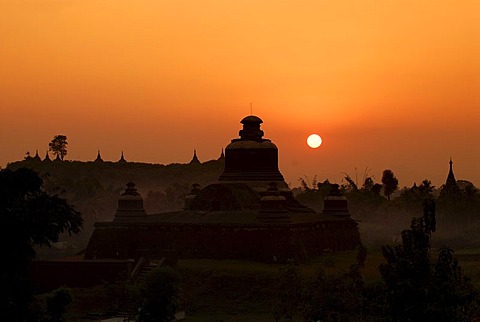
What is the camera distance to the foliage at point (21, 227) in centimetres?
3347

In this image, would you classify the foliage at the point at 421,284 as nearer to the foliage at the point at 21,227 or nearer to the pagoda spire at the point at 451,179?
the foliage at the point at 21,227

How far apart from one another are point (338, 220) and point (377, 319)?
37264 millimetres

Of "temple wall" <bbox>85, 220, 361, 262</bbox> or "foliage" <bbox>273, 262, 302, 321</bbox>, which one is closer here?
"foliage" <bbox>273, 262, 302, 321</bbox>

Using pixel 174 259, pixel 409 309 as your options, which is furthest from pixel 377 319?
pixel 174 259

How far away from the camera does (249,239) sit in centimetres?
6825

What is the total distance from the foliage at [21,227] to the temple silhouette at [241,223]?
103ft

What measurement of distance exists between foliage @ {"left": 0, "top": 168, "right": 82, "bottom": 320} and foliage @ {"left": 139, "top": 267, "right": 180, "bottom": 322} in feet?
36.6

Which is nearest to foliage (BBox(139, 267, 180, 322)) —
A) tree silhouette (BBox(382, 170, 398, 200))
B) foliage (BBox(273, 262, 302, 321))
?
foliage (BBox(273, 262, 302, 321))

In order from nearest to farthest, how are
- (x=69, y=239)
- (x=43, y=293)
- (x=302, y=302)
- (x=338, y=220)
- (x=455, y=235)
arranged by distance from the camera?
(x=302, y=302)
(x=43, y=293)
(x=338, y=220)
(x=455, y=235)
(x=69, y=239)

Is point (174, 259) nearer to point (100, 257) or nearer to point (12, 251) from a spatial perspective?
point (100, 257)

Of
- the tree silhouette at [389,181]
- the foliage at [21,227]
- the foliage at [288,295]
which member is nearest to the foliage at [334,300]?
the foliage at [288,295]

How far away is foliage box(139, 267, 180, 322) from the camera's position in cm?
4484

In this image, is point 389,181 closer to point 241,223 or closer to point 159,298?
point 241,223

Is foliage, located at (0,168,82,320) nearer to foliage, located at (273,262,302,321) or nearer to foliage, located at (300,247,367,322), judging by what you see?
foliage, located at (300,247,367,322)
